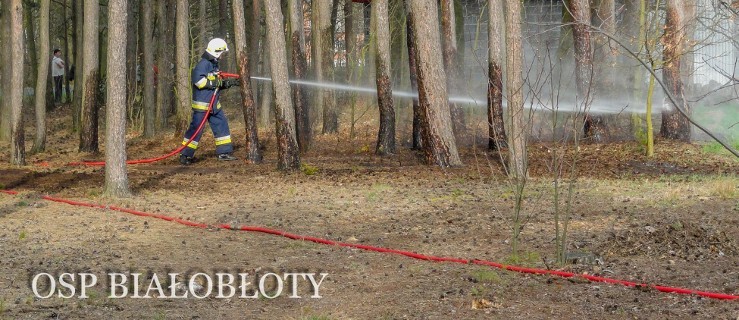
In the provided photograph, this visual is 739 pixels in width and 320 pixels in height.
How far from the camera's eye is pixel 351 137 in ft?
71.1

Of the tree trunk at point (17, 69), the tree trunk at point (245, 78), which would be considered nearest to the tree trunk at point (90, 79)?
the tree trunk at point (17, 69)

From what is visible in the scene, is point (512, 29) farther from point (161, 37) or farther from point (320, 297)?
point (161, 37)

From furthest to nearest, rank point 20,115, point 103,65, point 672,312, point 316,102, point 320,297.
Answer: point 103,65, point 316,102, point 20,115, point 320,297, point 672,312

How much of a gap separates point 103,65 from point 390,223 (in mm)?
25920

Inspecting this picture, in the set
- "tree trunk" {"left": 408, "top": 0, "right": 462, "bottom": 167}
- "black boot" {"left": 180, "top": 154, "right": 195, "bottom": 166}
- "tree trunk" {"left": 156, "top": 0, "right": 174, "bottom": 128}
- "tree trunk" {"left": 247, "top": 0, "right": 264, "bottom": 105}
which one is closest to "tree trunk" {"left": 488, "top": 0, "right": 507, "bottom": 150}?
"tree trunk" {"left": 408, "top": 0, "right": 462, "bottom": 167}

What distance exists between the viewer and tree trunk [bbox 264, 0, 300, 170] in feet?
50.3

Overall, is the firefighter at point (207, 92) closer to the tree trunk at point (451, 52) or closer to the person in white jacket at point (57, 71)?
the tree trunk at point (451, 52)

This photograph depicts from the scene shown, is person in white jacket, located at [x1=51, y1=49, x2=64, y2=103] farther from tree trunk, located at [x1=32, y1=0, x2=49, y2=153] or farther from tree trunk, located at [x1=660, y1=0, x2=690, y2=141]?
tree trunk, located at [x1=660, y1=0, x2=690, y2=141]

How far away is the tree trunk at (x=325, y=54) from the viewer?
67.7ft

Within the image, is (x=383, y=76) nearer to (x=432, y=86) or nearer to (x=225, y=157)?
(x=432, y=86)

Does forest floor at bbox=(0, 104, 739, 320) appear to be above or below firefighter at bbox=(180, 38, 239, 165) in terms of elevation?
below

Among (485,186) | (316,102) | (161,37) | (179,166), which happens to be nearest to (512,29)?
(485,186)

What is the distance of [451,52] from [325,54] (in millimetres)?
2843

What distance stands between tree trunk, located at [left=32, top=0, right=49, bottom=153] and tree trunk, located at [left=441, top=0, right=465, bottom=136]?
7189 millimetres
